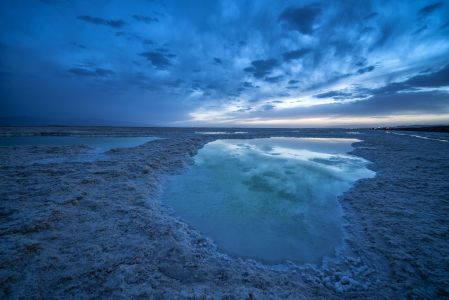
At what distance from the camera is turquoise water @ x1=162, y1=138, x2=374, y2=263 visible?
4.55 meters

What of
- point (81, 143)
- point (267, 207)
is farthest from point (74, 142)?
point (267, 207)

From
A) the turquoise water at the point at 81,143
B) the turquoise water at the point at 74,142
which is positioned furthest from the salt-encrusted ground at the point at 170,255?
the turquoise water at the point at 74,142

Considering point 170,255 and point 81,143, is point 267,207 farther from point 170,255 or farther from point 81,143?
point 81,143

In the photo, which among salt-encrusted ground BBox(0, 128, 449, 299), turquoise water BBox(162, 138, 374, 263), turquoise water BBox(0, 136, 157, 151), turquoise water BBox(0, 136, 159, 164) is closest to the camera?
salt-encrusted ground BBox(0, 128, 449, 299)

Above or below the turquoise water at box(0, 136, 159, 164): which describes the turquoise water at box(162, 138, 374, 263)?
below

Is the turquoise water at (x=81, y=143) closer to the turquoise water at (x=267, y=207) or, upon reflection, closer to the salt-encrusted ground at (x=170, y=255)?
the salt-encrusted ground at (x=170, y=255)

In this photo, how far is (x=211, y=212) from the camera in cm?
623

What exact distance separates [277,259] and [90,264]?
3694mm

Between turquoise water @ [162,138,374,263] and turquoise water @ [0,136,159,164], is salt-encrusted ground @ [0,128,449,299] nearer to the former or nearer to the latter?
turquoise water @ [162,138,374,263]

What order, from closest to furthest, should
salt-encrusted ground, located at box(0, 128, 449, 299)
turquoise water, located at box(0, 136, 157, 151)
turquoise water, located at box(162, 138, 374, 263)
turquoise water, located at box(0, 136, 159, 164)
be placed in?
salt-encrusted ground, located at box(0, 128, 449, 299), turquoise water, located at box(162, 138, 374, 263), turquoise water, located at box(0, 136, 159, 164), turquoise water, located at box(0, 136, 157, 151)

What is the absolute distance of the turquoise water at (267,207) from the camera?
4.55m

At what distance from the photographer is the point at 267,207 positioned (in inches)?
261

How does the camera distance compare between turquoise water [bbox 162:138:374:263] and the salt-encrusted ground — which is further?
turquoise water [bbox 162:138:374:263]

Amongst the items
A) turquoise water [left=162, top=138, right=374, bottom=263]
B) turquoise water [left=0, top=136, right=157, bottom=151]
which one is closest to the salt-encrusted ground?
turquoise water [left=162, top=138, right=374, bottom=263]
